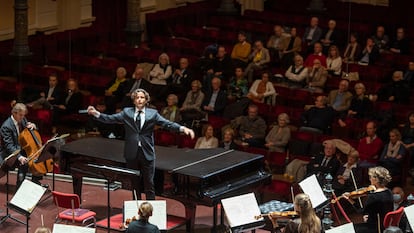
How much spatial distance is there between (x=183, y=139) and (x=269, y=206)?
4014 mm

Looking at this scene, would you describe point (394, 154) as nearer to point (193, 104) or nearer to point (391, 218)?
point (193, 104)

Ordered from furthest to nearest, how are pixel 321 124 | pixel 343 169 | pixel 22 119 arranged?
pixel 321 124
pixel 343 169
pixel 22 119

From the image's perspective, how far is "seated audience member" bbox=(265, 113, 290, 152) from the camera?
509 inches

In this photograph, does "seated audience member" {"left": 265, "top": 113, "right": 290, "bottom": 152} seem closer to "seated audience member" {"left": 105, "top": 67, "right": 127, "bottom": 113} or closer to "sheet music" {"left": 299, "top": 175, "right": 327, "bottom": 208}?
"seated audience member" {"left": 105, "top": 67, "right": 127, "bottom": 113}

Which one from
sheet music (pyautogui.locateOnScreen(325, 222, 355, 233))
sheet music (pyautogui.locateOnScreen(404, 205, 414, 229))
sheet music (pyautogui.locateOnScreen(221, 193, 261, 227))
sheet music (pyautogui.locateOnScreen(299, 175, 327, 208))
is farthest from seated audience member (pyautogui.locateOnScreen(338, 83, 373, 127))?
sheet music (pyautogui.locateOnScreen(325, 222, 355, 233))

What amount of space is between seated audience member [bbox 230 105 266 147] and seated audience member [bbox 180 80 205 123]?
0.70 metres

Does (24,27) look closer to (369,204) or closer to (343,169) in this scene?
(343,169)

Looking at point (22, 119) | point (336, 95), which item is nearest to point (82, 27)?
point (336, 95)

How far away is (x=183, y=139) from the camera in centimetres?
1349

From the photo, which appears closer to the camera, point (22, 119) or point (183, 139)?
point (22, 119)

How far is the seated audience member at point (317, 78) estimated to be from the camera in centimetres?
1473

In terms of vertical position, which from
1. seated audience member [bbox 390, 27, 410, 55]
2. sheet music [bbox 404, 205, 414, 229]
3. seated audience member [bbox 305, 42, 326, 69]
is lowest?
sheet music [bbox 404, 205, 414, 229]

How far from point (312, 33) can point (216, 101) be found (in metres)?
3.67

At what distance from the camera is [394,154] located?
40.0ft
